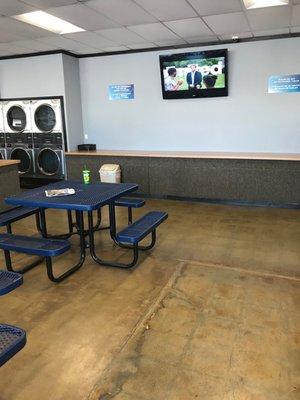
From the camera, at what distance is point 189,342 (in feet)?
7.85

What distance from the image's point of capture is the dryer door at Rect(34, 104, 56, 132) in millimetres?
6793

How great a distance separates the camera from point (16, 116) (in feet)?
23.4

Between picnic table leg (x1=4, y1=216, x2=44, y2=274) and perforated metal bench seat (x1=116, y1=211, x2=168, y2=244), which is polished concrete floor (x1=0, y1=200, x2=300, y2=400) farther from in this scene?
perforated metal bench seat (x1=116, y1=211, x2=168, y2=244)

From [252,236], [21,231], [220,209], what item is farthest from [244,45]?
[21,231]

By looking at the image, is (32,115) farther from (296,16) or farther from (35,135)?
(296,16)

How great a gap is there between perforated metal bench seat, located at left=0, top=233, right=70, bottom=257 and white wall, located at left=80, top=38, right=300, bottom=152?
3896mm

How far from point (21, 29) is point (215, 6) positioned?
106 inches

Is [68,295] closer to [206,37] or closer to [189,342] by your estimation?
[189,342]

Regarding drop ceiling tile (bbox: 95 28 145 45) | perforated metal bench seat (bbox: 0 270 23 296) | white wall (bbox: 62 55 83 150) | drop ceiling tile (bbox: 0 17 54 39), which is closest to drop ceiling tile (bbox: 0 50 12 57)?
white wall (bbox: 62 55 83 150)

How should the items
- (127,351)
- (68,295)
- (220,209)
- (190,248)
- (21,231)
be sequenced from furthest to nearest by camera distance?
1. (220,209)
2. (21,231)
3. (190,248)
4. (68,295)
5. (127,351)

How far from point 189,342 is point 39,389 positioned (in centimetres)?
100

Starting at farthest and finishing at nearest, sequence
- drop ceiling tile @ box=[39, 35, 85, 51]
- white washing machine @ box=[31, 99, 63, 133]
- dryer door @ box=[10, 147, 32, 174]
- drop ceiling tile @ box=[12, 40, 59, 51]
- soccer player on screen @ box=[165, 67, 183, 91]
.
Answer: dryer door @ box=[10, 147, 32, 174] < white washing machine @ box=[31, 99, 63, 133] < soccer player on screen @ box=[165, 67, 183, 91] < drop ceiling tile @ box=[12, 40, 59, 51] < drop ceiling tile @ box=[39, 35, 85, 51]

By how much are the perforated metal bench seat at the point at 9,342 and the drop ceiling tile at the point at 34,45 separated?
5.07m

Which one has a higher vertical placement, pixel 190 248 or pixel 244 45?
pixel 244 45
